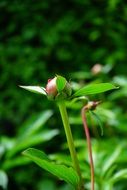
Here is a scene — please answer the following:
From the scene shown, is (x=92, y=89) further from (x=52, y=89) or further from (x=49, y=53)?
(x=49, y=53)

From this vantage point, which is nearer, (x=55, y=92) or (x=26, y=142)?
(x=55, y=92)

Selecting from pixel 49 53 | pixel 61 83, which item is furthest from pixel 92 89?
pixel 49 53

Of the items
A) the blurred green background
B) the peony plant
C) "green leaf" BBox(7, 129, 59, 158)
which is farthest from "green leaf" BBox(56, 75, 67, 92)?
the blurred green background

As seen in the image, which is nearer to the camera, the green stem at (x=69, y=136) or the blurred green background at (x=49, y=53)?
the green stem at (x=69, y=136)

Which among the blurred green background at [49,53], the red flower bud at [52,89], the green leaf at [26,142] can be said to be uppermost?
the blurred green background at [49,53]

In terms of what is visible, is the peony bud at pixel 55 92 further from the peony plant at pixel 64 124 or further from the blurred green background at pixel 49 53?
the blurred green background at pixel 49 53

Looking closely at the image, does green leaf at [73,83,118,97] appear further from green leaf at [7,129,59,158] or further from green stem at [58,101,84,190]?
green leaf at [7,129,59,158]

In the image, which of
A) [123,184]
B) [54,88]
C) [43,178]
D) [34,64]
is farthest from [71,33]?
[54,88]

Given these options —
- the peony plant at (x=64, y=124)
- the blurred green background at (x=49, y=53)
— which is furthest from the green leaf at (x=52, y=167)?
the blurred green background at (x=49, y=53)
